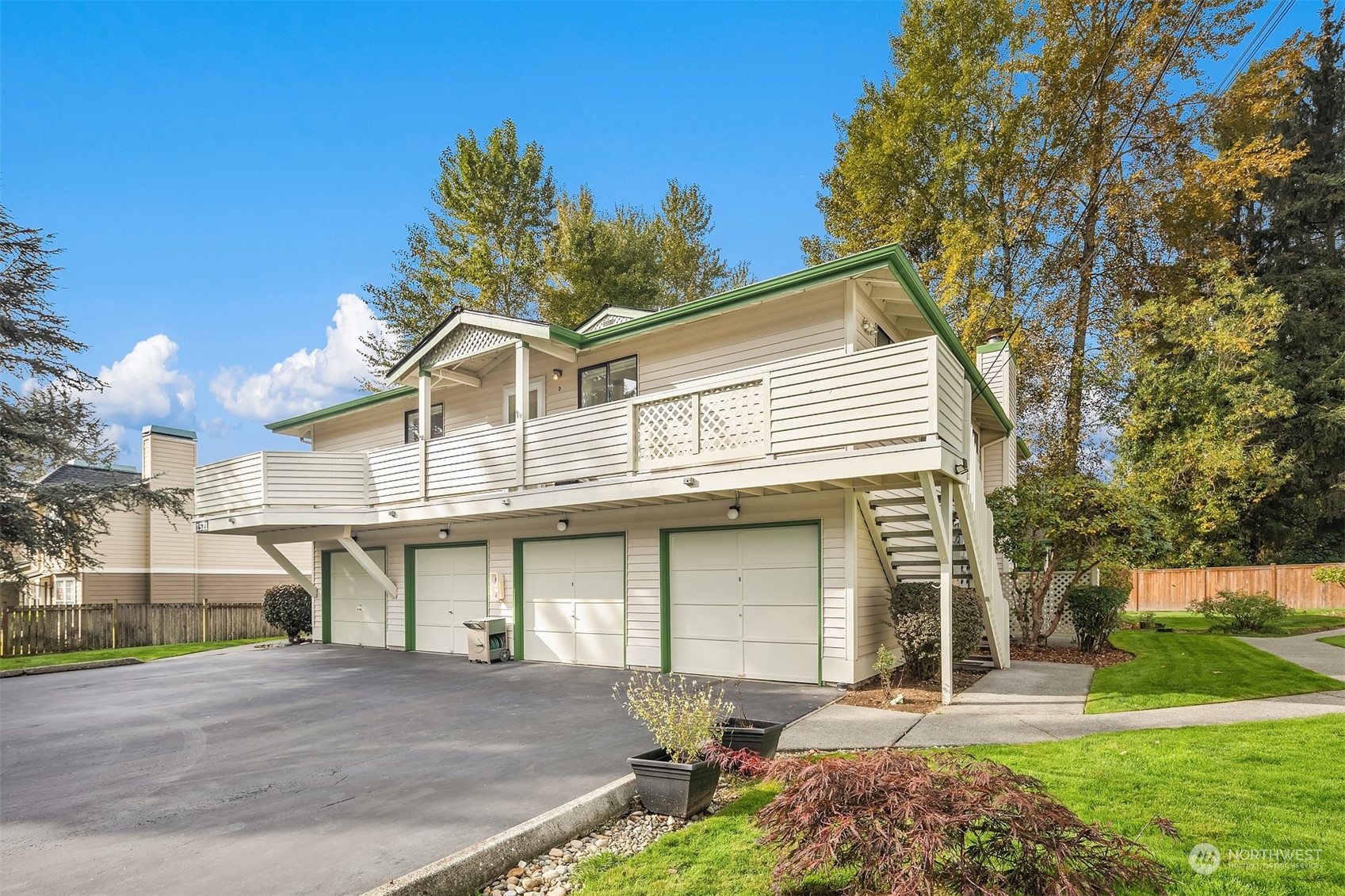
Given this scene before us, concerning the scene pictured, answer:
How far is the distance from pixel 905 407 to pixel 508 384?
870 centimetres

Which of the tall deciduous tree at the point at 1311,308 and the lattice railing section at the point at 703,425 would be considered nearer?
the lattice railing section at the point at 703,425

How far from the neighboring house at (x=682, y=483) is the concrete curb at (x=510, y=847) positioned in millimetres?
4920

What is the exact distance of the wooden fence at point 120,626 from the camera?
1789cm

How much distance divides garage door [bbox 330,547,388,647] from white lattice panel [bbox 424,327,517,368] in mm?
5519

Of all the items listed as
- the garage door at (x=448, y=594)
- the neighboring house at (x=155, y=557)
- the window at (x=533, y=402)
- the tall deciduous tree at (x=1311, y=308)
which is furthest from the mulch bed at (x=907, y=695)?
the tall deciduous tree at (x=1311, y=308)

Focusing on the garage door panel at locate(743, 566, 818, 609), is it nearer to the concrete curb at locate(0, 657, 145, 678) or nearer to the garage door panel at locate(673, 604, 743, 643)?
the garage door panel at locate(673, 604, 743, 643)

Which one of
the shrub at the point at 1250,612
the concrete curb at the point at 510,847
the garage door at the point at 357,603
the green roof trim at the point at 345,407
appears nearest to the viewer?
the concrete curb at the point at 510,847

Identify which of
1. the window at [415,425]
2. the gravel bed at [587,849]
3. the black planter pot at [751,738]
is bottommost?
the gravel bed at [587,849]

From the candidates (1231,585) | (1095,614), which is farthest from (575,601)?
(1231,585)

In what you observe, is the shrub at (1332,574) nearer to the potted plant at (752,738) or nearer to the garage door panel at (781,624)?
the garage door panel at (781,624)

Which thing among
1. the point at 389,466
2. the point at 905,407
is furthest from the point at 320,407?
the point at 905,407

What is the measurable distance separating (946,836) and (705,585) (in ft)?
27.6

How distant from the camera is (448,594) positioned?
15125mm

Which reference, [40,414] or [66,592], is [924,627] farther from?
[66,592]
